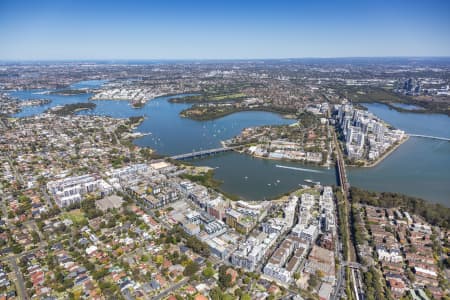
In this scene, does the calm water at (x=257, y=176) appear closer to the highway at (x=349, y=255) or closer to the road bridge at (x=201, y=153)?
the road bridge at (x=201, y=153)

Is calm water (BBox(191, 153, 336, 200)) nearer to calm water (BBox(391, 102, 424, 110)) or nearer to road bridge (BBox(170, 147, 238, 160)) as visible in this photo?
road bridge (BBox(170, 147, 238, 160))

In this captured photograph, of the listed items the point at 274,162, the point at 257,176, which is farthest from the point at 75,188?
the point at 274,162

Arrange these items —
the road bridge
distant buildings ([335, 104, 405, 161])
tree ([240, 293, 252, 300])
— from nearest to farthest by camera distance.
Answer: tree ([240, 293, 252, 300])
the road bridge
distant buildings ([335, 104, 405, 161])

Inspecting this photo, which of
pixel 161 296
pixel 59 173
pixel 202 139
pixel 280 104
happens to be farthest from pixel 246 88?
pixel 161 296

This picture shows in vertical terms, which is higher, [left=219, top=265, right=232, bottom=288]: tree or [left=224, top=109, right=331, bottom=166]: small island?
[left=224, top=109, right=331, bottom=166]: small island

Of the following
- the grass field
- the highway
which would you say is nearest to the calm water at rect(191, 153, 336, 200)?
the highway

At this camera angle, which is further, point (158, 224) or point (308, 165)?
point (308, 165)

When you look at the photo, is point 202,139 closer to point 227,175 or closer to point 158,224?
point 227,175

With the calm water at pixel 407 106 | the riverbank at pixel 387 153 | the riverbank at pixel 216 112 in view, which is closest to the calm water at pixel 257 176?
the riverbank at pixel 387 153
